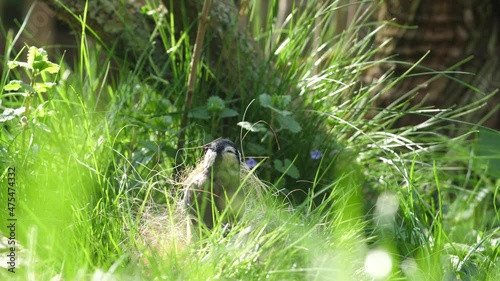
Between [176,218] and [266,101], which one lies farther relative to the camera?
[266,101]

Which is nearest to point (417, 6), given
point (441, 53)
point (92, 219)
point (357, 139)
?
point (441, 53)

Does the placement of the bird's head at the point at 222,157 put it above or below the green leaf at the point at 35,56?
below

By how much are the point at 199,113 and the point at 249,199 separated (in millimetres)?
617

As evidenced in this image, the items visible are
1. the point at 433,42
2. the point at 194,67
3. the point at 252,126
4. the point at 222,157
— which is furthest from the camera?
the point at 433,42

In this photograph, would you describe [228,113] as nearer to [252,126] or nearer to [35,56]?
[252,126]

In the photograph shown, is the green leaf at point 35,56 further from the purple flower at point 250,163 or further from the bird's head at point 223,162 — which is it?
the purple flower at point 250,163

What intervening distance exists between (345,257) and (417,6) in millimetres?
2333

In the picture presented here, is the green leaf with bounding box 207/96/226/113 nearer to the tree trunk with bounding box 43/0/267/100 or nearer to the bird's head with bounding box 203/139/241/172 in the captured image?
the tree trunk with bounding box 43/0/267/100

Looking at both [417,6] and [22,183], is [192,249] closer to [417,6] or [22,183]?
[22,183]

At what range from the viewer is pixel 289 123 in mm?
2676

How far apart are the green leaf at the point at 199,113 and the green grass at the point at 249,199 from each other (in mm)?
41

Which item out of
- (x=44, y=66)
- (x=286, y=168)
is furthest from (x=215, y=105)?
(x=44, y=66)

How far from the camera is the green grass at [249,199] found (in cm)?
189

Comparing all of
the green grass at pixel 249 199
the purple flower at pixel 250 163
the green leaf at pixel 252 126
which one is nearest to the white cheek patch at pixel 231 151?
the green grass at pixel 249 199
